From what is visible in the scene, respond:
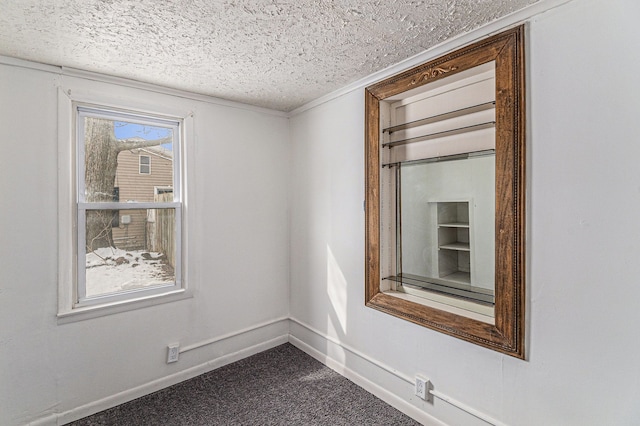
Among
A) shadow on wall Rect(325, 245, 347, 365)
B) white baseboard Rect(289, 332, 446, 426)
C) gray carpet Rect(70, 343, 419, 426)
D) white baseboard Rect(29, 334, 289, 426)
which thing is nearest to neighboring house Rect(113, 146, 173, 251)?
white baseboard Rect(29, 334, 289, 426)

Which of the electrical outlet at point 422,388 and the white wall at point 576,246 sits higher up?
the white wall at point 576,246

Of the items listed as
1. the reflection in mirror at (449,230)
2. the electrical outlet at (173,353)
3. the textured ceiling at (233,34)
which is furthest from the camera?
the electrical outlet at (173,353)

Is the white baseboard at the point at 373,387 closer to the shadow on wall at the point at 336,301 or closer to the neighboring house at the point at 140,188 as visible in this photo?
the shadow on wall at the point at 336,301

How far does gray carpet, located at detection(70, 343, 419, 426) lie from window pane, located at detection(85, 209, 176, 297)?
0.86m

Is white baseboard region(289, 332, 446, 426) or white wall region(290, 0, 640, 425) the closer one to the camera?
white wall region(290, 0, 640, 425)

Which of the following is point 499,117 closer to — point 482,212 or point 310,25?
point 482,212

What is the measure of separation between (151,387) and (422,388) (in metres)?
2.00

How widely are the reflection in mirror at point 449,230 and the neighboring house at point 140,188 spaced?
6.23 ft

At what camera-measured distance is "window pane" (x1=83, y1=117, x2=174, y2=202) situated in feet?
7.62

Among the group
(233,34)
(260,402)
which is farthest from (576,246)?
(260,402)

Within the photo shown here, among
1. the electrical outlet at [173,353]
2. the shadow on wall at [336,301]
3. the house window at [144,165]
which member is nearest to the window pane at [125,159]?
the house window at [144,165]

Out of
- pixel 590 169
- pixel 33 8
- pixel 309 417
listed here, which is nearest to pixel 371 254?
pixel 309 417

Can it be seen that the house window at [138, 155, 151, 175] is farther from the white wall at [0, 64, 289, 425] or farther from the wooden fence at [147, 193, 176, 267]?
the white wall at [0, 64, 289, 425]

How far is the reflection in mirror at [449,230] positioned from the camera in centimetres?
184
